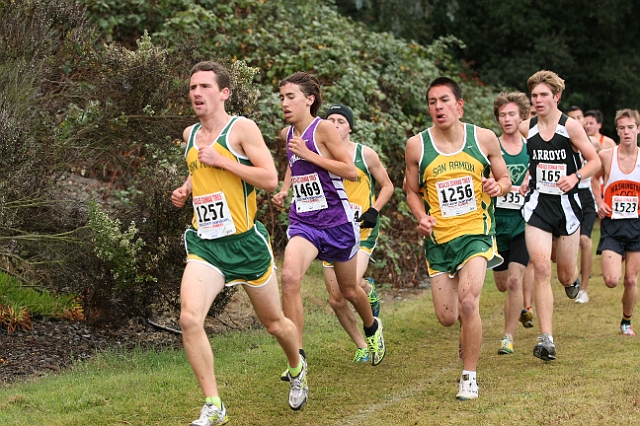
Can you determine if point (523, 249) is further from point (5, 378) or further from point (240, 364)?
point (5, 378)

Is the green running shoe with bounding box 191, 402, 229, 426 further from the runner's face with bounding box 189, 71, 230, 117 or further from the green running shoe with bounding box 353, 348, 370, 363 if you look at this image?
the green running shoe with bounding box 353, 348, 370, 363

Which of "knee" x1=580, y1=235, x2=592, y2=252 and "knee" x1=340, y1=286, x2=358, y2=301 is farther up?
"knee" x1=580, y1=235, x2=592, y2=252

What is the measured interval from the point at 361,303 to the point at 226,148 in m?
2.42

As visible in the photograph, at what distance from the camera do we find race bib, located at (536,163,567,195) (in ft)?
27.2

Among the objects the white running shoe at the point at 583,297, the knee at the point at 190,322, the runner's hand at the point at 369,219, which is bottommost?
the white running shoe at the point at 583,297

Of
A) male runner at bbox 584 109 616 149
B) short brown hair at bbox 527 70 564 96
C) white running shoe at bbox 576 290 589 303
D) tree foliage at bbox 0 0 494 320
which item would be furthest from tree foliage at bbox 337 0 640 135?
short brown hair at bbox 527 70 564 96

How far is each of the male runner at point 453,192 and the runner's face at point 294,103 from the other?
847mm

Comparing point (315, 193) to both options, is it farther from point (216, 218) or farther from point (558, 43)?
point (558, 43)

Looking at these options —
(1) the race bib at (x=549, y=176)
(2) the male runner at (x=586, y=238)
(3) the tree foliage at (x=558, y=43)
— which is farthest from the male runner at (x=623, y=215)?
(3) the tree foliage at (x=558, y=43)

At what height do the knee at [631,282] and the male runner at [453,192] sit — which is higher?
the male runner at [453,192]

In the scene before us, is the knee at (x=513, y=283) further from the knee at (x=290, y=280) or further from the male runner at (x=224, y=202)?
the male runner at (x=224, y=202)

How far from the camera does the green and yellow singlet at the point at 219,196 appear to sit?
579 centimetres

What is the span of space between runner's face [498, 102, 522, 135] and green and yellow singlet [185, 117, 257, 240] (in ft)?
12.6

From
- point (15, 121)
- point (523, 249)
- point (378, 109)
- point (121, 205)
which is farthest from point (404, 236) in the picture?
point (15, 121)
